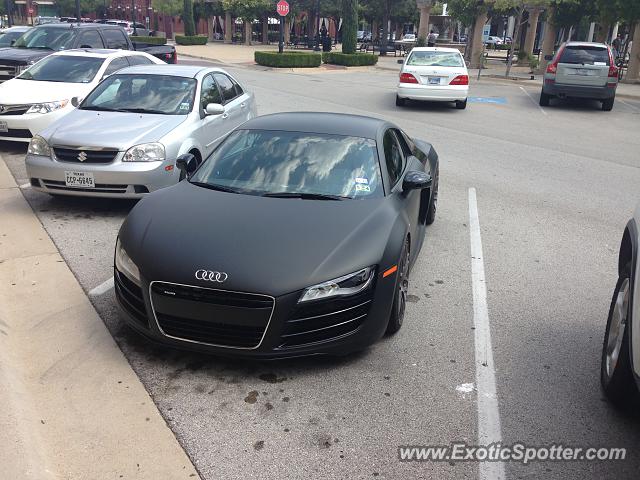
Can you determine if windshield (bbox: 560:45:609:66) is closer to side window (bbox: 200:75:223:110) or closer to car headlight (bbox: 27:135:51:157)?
side window (bbox: 200:75:223:110)

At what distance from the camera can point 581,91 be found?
58.0 feet

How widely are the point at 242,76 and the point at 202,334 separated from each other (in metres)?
22.3

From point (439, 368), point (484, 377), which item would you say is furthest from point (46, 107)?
point (484, 377)

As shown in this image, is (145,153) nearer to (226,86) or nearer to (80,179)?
(80,179)

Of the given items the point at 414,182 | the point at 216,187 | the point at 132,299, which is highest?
the point at 414,182

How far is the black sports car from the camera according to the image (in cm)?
379

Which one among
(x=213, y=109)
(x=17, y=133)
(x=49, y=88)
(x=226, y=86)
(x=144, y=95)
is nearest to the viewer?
(x=213, y=109)

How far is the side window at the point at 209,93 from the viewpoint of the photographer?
27.2 ft

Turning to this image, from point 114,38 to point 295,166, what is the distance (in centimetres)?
1177

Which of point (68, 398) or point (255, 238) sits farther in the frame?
point (255, 238)

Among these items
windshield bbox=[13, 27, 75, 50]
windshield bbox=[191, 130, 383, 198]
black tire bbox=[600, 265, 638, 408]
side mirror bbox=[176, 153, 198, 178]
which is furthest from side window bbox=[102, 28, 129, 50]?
black tire bbox=[600, 265, 638, 408]

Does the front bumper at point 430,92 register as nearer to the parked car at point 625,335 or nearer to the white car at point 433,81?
the white car at point 433,81

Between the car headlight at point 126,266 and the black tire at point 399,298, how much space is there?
1737 millimetres

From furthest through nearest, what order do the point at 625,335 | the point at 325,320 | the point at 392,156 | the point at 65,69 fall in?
the point at 65,69, the point at 392,156, the point at 325,320, the point at 625,335
